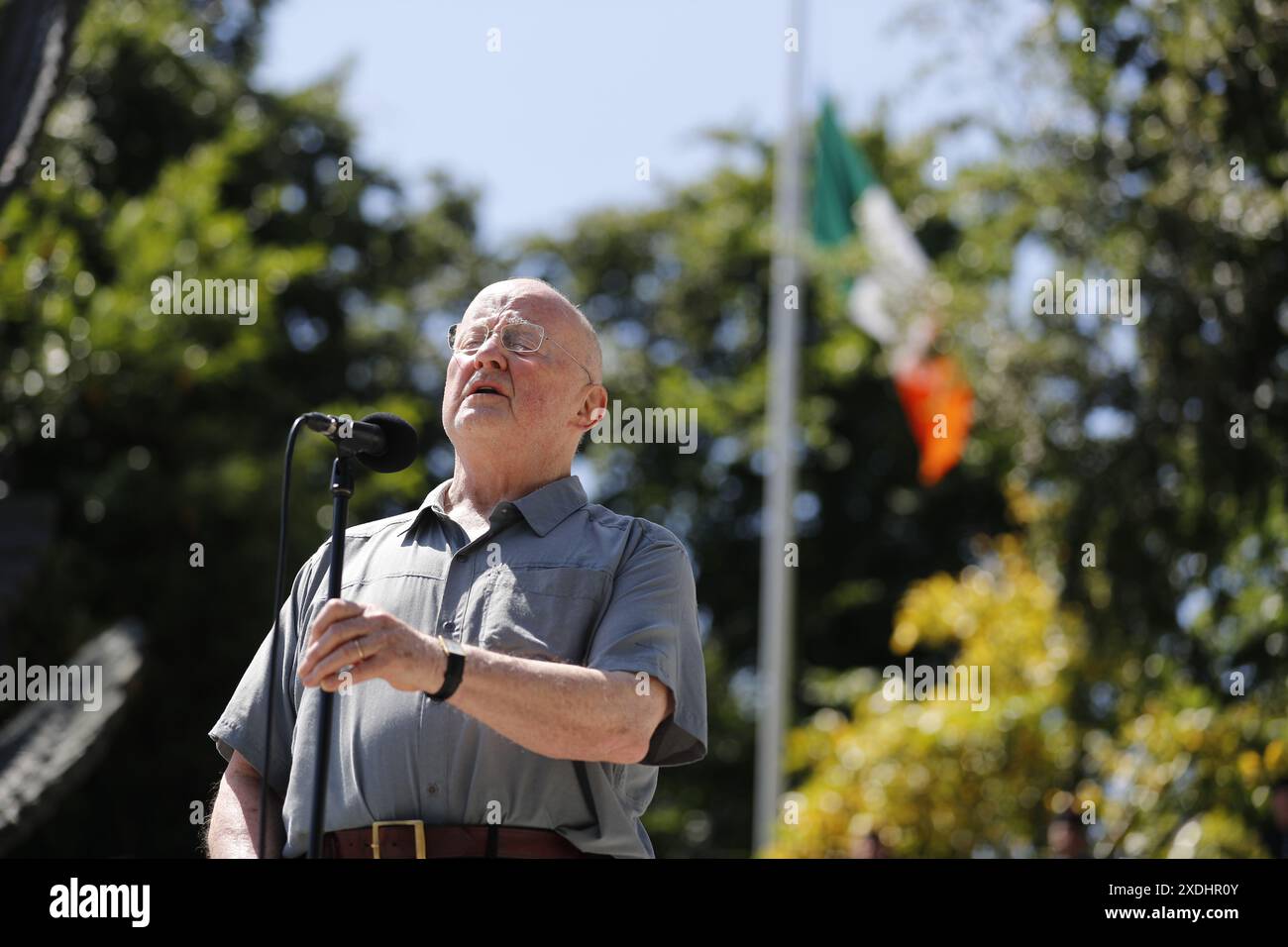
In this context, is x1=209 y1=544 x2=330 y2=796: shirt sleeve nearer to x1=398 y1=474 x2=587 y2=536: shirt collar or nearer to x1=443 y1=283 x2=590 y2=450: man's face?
x1=398 y1=474 x2=587 y2=536: shirt collar

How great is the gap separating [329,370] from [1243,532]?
11.9 m

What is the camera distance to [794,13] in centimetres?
1606

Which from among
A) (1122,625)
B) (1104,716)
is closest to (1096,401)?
(1122,625)

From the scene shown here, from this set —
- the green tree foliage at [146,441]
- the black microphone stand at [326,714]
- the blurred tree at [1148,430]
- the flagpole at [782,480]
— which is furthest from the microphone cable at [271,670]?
the flagpole at [782,480]

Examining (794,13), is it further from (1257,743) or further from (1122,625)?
(1257,743)

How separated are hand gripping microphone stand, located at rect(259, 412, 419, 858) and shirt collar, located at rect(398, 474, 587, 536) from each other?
176 millimetres

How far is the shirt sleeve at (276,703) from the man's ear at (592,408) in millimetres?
518

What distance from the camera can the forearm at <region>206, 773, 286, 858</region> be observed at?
3.02 metres

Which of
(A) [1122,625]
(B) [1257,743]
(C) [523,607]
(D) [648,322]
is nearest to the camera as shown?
(C) [523,607]

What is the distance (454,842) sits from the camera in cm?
287

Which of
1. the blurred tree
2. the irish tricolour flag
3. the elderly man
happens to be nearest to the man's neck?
the elderly man

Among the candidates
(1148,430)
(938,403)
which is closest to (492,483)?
(1148,430)

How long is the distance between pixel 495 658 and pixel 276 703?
0.60 m

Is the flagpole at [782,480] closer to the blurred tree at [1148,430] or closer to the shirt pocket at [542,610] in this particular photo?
the blurred tree at [1148,430]
